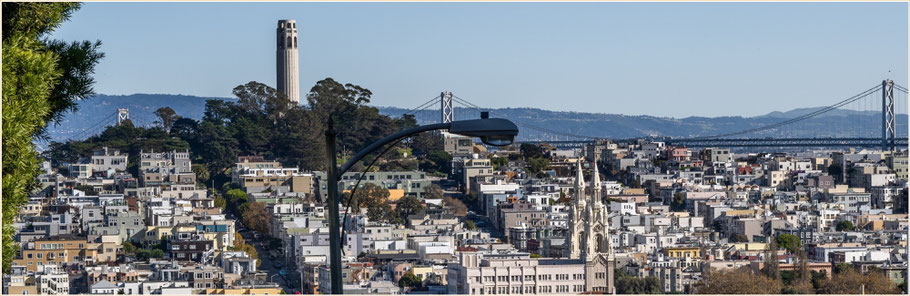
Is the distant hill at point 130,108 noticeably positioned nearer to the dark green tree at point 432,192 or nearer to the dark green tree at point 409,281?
the dark green tree at point 432,192

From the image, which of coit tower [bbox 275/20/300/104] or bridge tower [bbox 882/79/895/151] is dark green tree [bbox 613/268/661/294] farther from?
bridge tower [bbox 882/79/895/151]

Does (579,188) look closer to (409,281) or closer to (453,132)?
(409,281)

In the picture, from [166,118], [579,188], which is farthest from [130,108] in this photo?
[579,188]

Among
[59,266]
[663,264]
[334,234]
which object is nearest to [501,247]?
[663,264]

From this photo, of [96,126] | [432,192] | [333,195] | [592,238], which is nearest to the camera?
[333,195]

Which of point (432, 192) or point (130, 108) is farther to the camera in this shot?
point (130, 108)

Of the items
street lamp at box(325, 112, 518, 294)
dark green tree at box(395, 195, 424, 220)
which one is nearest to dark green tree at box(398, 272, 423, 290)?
dark green tree at box(395, 195, 424, 220)
